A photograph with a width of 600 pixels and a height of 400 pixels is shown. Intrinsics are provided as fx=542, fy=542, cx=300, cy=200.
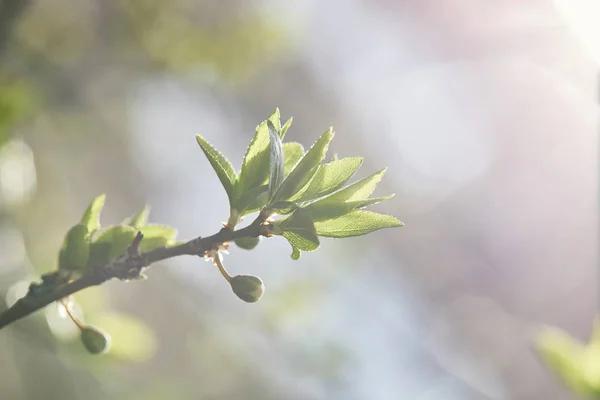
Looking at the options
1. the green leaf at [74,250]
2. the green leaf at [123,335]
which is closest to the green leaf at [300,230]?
the green leaf at [74,250]

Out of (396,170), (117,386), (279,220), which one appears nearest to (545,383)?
(396,170)

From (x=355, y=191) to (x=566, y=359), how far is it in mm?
461

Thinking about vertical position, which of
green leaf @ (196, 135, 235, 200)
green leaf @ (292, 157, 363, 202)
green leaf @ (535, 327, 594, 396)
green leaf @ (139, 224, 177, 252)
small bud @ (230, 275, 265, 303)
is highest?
green leaf @ (535, 327, 594, 396)

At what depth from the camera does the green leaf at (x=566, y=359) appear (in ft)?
2.02

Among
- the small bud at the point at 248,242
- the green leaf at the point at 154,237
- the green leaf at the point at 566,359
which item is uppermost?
the green leaf at the point at 566,359

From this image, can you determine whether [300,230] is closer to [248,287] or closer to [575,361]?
[248,287]

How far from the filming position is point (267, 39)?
1183mm

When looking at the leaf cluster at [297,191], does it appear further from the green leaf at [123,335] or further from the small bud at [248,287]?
the green leaf at [123,335]

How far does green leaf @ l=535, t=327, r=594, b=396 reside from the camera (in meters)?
0.61

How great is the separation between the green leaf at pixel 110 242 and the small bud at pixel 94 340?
1.6 inches

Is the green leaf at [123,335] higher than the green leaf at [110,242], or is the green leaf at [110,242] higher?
the green leaf at [123,335]

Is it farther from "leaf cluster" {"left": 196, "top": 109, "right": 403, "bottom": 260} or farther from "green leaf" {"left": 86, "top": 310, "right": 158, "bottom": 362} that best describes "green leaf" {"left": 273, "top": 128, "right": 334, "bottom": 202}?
"green leaf" {"left": 86, "top": 310, "right": 158, "bottom": 362}

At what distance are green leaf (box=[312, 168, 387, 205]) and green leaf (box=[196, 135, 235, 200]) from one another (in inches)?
1.9

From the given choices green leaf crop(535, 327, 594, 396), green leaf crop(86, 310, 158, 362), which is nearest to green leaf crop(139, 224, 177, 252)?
green leaf crop(86, 310, 158, 362)
